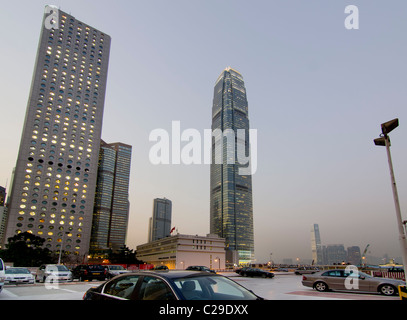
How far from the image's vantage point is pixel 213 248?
149 meters

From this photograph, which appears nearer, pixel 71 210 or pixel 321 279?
pixel 321 279

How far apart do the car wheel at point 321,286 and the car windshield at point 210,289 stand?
14569 millimetres

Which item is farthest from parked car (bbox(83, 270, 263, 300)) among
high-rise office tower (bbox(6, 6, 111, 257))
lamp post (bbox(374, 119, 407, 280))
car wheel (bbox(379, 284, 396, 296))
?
high-rise office tower (bbox(6, 6, 111, 257))

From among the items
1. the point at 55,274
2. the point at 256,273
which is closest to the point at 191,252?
the point at 256,273

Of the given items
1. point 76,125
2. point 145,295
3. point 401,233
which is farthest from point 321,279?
point 76,125

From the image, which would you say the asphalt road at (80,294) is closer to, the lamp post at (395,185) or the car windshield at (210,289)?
the lamp post at (395,185)

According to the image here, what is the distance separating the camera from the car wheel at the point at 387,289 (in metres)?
15.1

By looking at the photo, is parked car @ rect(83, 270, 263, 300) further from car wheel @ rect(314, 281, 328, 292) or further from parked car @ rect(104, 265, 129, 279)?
parked car @ rect(104, 265, 129, 279)

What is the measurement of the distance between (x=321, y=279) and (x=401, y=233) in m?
7.85

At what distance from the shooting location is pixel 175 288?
4.56 meters

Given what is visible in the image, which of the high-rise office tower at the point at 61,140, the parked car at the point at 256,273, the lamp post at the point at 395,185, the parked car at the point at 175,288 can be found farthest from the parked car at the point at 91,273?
the high-rise office tower at the point at 61,140

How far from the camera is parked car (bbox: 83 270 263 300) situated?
15.3 ft
